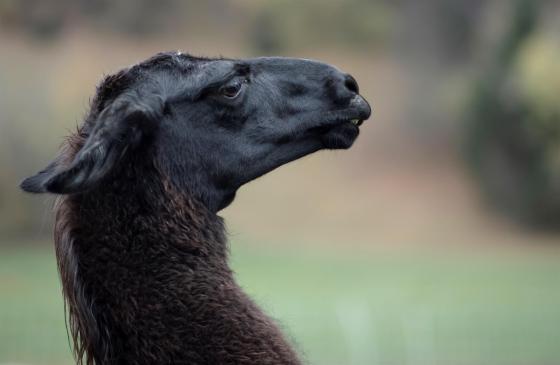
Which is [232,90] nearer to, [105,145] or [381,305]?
[105,145]

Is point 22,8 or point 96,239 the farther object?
point 22,8

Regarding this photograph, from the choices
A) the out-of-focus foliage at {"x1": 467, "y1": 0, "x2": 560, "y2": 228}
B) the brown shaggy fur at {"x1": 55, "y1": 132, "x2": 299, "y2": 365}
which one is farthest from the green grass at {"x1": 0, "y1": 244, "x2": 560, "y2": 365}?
the brown shaggy fur at {"x1": 55, "y1": 132, "x2": 299, "y2": 365}

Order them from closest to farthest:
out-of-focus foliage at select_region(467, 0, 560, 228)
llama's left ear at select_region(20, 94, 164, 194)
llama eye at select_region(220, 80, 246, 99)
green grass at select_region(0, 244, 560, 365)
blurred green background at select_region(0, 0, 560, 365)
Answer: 1. llama's left ear at select_region(20, 94, 164, 194)
2. llama eye at select_region(220, 80, 246, 99)
3. green grass at select_region(0, 244, 560, 365)
4. blurred green background at select_region(0, 0, 560, 365)
5. out-of-focus foliage at select_region(467, 0, 560, 228)

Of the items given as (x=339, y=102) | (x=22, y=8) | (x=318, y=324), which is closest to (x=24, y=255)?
(x=22, y=8)

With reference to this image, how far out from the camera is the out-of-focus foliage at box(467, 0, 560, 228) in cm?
2733

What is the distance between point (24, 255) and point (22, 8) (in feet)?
25.7

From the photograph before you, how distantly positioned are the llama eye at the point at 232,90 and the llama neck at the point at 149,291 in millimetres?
547

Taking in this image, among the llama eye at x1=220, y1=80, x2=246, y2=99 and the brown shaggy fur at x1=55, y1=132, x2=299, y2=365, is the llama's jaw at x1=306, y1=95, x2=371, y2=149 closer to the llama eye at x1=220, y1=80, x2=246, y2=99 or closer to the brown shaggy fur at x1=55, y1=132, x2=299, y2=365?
the llama eye at x1=220, y1=80, x2=246, y2=99

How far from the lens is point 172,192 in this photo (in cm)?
397

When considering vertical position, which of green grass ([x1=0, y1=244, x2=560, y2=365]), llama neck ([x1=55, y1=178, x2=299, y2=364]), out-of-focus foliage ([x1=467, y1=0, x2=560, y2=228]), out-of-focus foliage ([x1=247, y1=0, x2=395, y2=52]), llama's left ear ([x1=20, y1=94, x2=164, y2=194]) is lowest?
llama neck ([x1=55, y1=178, x2=299, y2=364])

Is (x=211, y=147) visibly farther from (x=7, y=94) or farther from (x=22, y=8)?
(x=22, y=8)

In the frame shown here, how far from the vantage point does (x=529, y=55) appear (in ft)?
91.4

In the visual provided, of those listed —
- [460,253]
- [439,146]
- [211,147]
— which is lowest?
[211,147]

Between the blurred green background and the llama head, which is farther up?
the blurred green background
